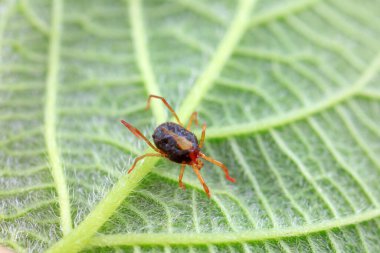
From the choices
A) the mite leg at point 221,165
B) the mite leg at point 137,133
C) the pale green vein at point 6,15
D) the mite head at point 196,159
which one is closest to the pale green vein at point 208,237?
the mite leg at point 221,165

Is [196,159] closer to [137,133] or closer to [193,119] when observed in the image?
[193,119]

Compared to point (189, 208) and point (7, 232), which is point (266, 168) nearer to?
point (189, 208)

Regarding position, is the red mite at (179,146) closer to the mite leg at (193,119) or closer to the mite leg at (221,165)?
the mite leg at (221,165)

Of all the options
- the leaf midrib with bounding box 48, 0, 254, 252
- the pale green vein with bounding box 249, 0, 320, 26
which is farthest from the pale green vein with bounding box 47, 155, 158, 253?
the pale green vein with bounding box 249, 0, 320, 26

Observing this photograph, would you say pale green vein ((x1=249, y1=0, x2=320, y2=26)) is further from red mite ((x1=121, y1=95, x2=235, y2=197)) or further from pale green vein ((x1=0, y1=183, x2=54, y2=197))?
pale green vein ((x1=0, y1=183, x2=54, y2=197))

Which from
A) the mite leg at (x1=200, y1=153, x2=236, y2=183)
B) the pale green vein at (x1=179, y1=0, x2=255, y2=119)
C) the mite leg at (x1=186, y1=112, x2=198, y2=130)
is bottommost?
the mite leg at (x1=200, y1=153, x2=236, y2=183)
